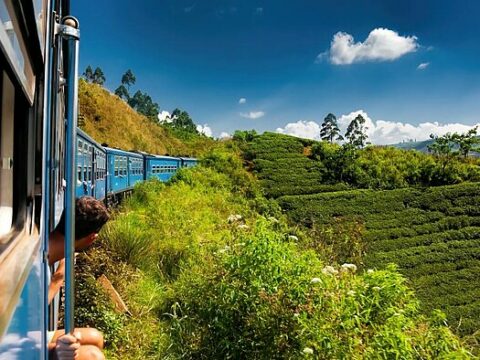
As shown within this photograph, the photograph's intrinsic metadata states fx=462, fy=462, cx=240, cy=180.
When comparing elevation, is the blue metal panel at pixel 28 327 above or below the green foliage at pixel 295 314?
above

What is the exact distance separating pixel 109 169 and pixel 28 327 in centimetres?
1082

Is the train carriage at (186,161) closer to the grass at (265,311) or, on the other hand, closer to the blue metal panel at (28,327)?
the grass at (265,311)

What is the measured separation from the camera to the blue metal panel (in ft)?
2.25

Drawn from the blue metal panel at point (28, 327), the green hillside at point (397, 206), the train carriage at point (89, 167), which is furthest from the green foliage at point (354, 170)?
the blue metal panel at point (28, 327)

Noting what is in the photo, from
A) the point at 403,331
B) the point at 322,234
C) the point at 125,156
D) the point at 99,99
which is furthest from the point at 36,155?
the point at 99,99

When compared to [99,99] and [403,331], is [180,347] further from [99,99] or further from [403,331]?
[99,99]

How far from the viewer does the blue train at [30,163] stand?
0.73 meters

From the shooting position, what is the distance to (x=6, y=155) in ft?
3.10

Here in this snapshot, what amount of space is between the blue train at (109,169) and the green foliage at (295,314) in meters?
1.44

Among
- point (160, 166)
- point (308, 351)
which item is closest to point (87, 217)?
point (308, 351)

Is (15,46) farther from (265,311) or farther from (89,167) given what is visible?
(89,167)

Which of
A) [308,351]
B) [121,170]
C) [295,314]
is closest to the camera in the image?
[308,351]

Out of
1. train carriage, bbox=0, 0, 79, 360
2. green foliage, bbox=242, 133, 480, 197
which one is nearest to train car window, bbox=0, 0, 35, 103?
train carriage, bbox=0, 0, 79, 360

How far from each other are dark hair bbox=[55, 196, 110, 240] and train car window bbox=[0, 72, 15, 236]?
2.37 ft
